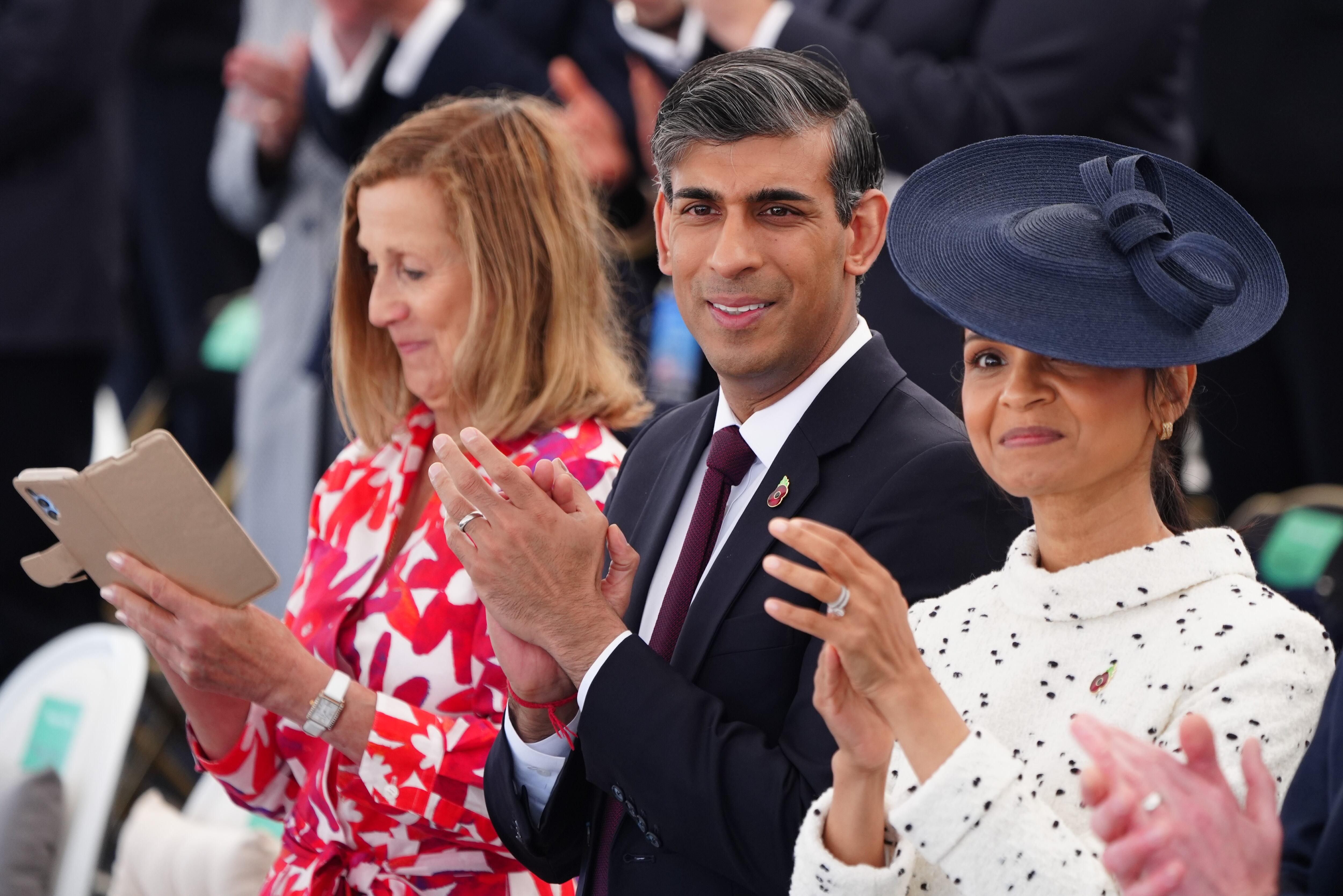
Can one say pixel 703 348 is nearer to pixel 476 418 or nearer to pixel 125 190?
pixel 476 418

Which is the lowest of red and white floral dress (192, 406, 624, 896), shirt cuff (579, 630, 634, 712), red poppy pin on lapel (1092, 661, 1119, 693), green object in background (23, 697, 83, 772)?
green object in background (23, 697, 83, 772)

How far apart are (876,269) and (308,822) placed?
144 cm

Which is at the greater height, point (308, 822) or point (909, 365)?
point (909, 365)

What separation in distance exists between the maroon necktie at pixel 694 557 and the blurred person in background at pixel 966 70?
2.80ft

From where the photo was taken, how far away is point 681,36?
3.50 m

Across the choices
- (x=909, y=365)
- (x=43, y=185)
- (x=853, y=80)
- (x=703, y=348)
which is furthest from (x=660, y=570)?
(x=43, y=185)

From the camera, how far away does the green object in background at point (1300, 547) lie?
300cm

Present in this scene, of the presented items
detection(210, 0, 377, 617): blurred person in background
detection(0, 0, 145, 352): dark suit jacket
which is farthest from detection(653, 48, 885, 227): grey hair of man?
detection(0, 0, 145, 352): dark suit jacket

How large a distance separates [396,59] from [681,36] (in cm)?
80

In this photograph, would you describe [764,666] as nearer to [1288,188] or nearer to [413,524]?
[413,524]

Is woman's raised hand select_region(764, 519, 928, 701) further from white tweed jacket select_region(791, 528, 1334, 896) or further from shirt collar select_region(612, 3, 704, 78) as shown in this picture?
shirt collar select_region(612, 3, 704, 78)

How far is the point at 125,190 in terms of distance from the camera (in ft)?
17.2

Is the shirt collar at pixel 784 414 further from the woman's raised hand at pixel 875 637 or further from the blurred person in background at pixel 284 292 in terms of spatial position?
the blurred person in background at pixel 284 292

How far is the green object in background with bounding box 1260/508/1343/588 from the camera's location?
300 centimetres
